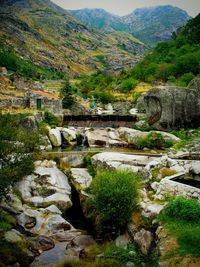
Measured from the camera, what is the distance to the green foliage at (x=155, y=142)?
40.4 meters

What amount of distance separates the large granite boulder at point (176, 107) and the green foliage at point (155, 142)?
471cm

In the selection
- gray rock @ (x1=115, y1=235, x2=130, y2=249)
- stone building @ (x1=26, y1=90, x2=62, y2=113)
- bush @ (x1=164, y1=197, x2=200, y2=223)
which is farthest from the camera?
stone building @ (x1=26, y1=90, x2=62, y2=113)

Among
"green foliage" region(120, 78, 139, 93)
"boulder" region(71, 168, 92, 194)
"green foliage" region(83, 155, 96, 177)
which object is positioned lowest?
"boulder" region(71, 168, 92, 194)

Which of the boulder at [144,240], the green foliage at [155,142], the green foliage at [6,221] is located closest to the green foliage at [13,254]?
the green foliage at [6,221]

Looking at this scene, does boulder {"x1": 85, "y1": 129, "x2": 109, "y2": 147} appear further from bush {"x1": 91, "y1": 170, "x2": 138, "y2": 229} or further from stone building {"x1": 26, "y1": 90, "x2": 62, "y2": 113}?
bush {"x1": 91, "y1": 170, "x2": 138, "y2": 229}

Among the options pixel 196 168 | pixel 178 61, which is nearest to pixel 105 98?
pixel 178 61

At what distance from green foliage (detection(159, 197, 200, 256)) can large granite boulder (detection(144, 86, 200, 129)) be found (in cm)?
2572

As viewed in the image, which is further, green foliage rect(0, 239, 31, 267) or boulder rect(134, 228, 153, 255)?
boulder rect(134, 228, 153, 255)

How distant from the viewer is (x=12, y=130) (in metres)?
24.8

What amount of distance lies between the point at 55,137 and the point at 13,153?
19.8 m

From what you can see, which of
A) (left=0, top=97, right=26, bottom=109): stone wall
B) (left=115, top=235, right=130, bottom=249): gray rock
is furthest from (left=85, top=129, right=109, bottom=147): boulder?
(left=115, top=235, right=130, bottom=249): gray rock

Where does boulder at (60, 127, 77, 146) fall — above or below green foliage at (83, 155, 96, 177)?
above

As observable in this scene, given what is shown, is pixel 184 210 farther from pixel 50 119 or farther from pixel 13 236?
pixel 50 119

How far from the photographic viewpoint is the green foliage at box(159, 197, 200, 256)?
55.3 feet
